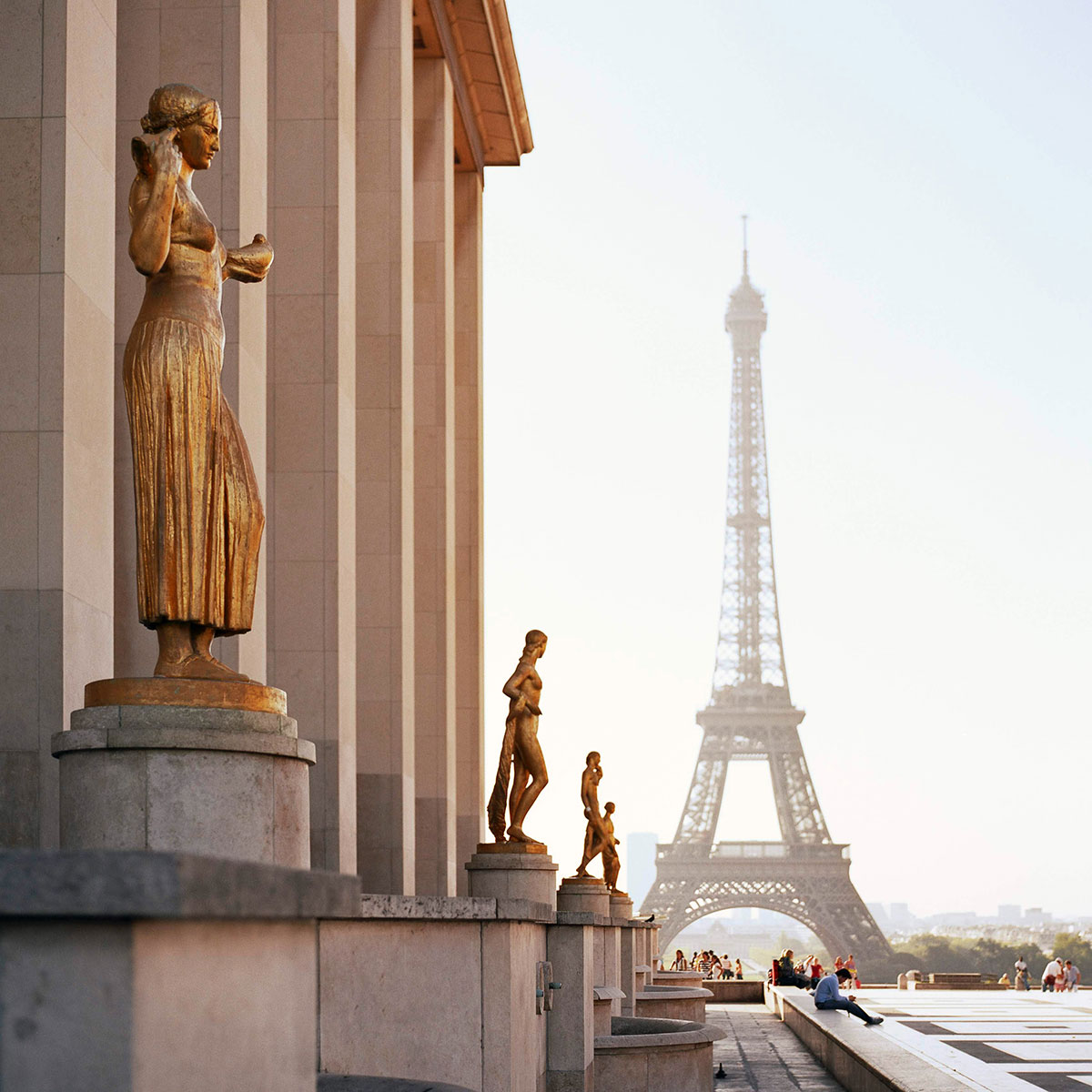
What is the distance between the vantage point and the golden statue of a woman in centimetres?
792

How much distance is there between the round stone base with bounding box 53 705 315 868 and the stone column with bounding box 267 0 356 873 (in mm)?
10742

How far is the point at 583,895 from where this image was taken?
80.2 ft

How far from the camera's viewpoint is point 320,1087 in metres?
7.06

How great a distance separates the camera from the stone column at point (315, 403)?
733 inches

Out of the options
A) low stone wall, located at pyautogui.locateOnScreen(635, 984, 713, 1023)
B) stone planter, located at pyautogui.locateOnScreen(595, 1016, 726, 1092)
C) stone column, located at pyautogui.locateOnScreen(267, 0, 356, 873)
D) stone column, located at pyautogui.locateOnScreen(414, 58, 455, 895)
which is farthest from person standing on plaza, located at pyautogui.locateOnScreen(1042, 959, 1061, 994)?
stone planter, located at pyautogui.locateOnScreen(595, 1016, 726, 1092)

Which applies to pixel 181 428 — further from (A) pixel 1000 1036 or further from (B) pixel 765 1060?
(A) pixel 1000 1036

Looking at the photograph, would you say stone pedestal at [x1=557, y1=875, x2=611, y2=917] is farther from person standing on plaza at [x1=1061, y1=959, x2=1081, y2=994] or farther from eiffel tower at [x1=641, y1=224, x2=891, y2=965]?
eiffel tower at [x1=641, y1=224, x2=891, y2=965]

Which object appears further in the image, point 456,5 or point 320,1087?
point 456,5

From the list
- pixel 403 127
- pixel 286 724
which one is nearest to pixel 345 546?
pixel 403 127

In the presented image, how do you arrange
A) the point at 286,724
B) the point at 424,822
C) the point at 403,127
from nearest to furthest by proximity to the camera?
the point at 286,724
the point at 403,127
the point at 424,822

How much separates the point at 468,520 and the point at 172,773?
2691 centimetres

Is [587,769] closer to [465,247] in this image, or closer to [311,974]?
[465,247]

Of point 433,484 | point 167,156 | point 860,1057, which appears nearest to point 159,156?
point 167,156

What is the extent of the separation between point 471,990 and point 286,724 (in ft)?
8.60
